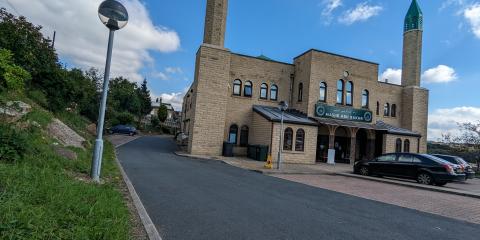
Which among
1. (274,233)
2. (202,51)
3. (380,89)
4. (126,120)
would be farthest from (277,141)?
(126,120)


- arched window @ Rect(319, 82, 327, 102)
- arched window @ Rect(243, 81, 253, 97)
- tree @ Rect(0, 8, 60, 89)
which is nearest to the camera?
tree @ Rect(0, 8, 60, 89)

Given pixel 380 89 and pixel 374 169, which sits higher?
pixel 380 89

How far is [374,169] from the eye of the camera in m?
17.3

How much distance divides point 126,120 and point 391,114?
40.0m

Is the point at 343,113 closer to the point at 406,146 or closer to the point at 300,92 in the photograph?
the point at 300,92

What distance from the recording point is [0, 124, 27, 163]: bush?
20.7 ft

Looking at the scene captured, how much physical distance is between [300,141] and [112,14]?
18.9 metres

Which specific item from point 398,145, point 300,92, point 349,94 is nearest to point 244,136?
point 300,92

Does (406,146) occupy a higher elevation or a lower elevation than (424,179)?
higher

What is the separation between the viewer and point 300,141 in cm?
2414

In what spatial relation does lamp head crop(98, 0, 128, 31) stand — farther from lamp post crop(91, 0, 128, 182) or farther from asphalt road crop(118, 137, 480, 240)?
asphalt road crop(118, 137, 480, 240)

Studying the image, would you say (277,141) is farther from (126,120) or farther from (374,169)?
(126,120)

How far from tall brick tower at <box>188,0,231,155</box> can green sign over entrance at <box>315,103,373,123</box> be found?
25.7ft

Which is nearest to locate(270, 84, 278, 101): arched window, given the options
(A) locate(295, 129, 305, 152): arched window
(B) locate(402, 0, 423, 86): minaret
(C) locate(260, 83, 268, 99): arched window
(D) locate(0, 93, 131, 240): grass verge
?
(C) locate(260, 83, 268, 99): arched window
